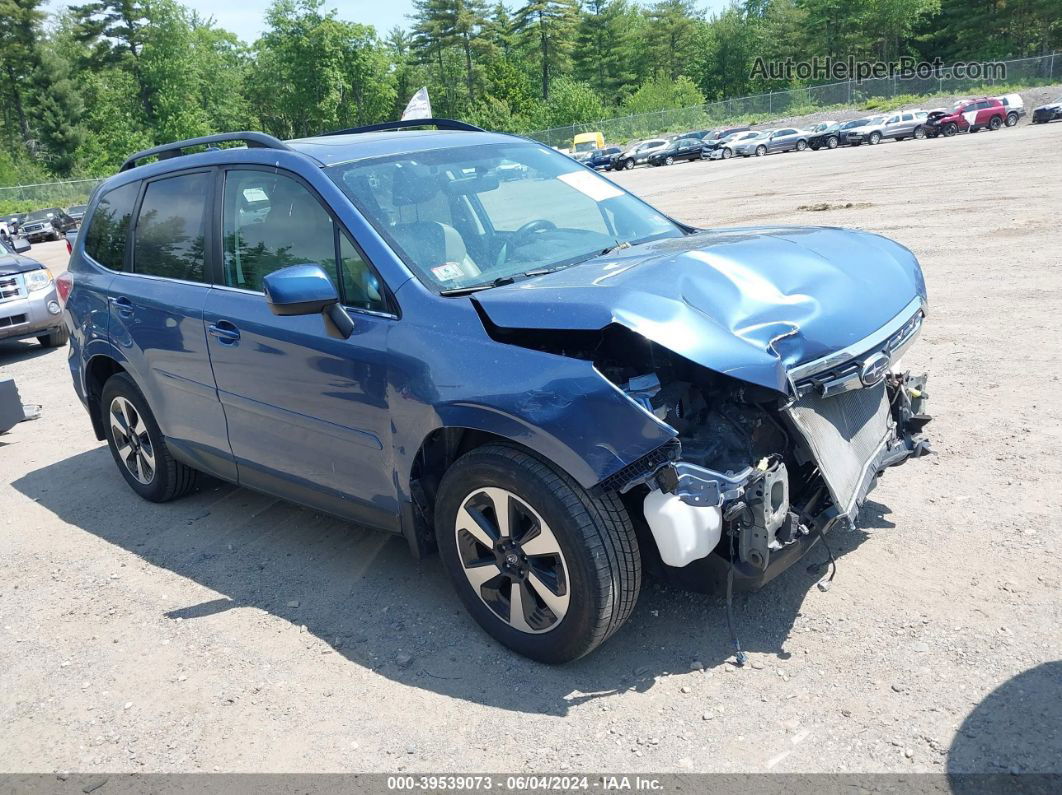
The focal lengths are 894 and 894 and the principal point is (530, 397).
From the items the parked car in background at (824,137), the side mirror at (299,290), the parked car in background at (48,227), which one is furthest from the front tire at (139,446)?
the parked car in background at (824,137)

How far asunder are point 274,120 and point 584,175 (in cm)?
9519

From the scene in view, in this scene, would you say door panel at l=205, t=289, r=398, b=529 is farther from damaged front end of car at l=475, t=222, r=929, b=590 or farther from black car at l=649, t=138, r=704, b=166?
black car at l=649, t=138, r=704, b=166

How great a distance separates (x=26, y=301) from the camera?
35.6 feet

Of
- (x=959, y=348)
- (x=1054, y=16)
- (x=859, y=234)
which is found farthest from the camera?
(x=1054, y=16)

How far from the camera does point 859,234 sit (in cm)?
421

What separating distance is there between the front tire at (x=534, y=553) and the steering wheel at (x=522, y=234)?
100 centimetres

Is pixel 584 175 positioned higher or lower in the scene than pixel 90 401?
higher

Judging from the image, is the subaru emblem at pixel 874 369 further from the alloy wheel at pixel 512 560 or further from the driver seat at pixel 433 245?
the driver seat at pixel 433 245

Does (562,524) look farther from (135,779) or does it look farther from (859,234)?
(859,234)

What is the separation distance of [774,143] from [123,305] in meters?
45.8

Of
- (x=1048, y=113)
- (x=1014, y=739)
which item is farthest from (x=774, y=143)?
(x=1014, y=739)

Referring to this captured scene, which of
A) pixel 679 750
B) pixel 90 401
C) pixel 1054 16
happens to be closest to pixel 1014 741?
pixel 679 750

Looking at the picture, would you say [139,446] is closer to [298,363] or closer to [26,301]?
[298,363]

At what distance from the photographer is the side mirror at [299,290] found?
344 cm
